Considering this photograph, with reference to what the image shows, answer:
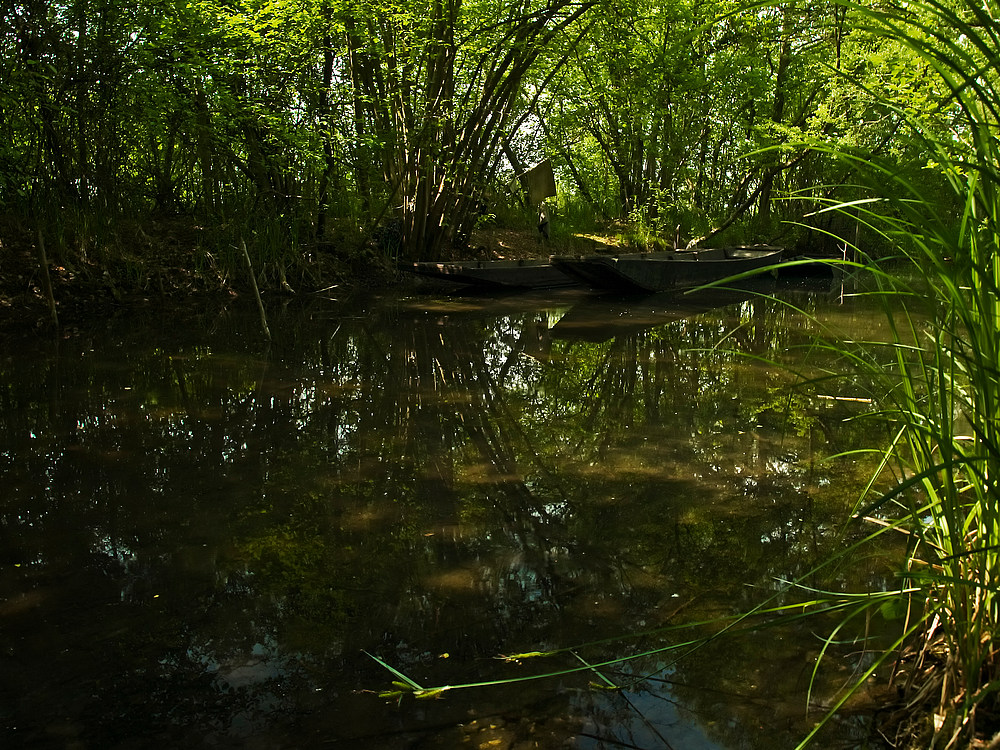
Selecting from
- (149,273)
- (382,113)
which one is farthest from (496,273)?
(149,273)

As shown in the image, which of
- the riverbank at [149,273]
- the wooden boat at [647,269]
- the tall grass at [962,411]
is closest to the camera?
the tall grass at [962,411]

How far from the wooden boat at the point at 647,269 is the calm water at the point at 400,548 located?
4.32 meters

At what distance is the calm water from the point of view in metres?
1.96

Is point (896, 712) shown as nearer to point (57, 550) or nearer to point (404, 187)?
point (57, 550)

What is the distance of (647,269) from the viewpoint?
35.3 ft

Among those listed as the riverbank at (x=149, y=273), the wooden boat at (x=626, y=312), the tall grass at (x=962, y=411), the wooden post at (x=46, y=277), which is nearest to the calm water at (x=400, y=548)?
the tall grass at (x=962, y=411)

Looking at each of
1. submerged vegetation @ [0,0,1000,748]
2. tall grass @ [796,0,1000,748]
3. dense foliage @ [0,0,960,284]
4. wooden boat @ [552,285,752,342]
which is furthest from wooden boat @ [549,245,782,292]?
tall grass @ [796,0,1000,748]

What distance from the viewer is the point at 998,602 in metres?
1.55

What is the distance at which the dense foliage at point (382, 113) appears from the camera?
307 inches

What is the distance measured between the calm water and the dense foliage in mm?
2497

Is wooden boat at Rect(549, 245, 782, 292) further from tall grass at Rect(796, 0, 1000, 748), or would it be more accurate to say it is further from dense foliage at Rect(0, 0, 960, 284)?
tall grass at Rect(796, 0, 1000, 748)

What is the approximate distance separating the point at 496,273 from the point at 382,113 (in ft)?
8.42

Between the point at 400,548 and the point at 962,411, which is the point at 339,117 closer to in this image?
the point at 400,548

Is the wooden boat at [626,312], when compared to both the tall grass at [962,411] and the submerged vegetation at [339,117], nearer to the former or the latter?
the submerged vegetation at [339,117]
